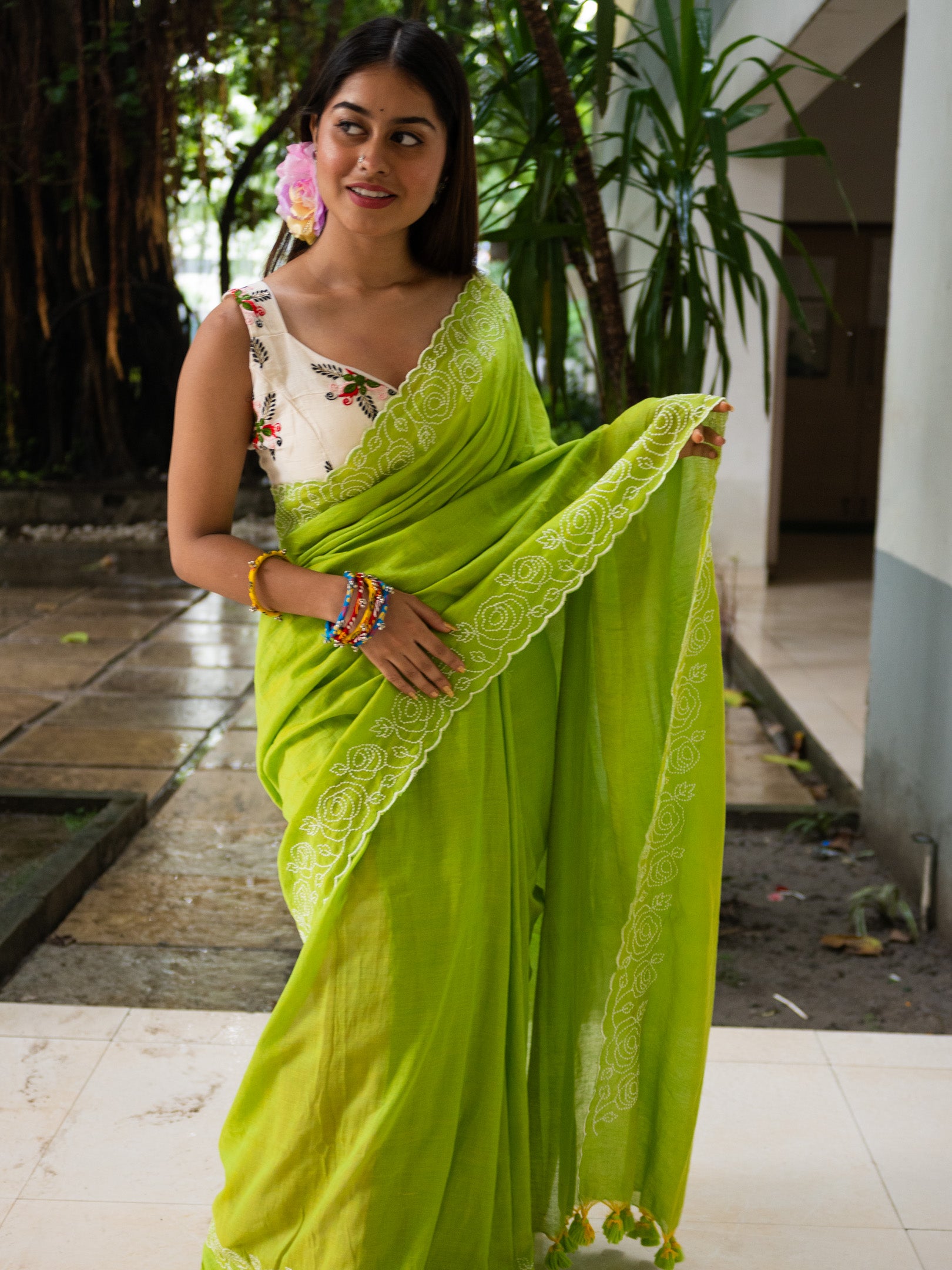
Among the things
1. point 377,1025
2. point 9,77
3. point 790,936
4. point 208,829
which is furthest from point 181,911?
point 9,77

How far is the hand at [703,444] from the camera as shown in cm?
165

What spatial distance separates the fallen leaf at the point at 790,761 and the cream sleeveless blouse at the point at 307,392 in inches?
115

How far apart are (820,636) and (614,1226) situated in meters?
4.42

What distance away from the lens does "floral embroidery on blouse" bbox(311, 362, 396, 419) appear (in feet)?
5.14

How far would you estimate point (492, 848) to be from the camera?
62.9 inches

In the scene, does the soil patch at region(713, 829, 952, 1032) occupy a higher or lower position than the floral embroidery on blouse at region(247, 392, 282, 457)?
lower

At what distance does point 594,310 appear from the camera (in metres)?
2.95

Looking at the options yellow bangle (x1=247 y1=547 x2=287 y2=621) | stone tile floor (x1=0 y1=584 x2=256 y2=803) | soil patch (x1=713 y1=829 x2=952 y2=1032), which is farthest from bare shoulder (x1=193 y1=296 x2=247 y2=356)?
stone tile floor (x1=0 y1=584 x2=256 y2=803)

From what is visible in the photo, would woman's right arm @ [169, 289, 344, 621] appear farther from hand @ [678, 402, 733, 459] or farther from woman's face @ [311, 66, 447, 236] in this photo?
hand @ [678, 402, 733, 459]

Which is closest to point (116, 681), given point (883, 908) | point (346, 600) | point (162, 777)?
point (162, 777)

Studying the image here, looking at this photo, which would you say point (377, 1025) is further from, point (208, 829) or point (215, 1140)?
point (208, 829)

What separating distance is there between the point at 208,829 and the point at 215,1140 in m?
1.58

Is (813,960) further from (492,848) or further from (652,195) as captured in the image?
(652,195)

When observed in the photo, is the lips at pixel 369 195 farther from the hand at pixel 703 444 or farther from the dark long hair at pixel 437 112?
the hand at pixel 703 444
